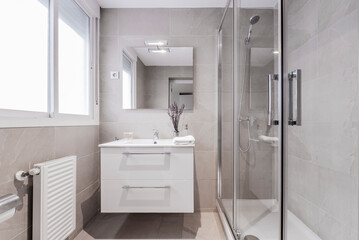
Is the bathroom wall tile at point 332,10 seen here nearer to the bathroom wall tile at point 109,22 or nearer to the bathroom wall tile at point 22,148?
the bathroom wall tile at point 22,148

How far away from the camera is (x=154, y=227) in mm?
2102

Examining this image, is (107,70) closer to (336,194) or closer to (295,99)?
(295,99)

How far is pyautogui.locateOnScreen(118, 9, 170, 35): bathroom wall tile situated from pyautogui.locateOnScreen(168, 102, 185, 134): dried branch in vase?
0.82 meters

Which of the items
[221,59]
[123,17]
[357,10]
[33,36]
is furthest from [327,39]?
[123,17]

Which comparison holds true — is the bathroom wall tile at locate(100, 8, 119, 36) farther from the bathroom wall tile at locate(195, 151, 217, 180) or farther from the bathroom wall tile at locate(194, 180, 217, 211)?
the bathroom wall tile at locate(194, 180, 217, 211)

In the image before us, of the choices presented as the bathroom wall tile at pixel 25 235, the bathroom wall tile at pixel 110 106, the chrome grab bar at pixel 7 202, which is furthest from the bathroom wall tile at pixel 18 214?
the bathroom wall tile at pixel 110 106

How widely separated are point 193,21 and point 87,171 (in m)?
1.92

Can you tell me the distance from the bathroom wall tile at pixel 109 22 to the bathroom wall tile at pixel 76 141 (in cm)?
105

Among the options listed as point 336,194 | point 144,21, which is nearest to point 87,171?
point 144,21

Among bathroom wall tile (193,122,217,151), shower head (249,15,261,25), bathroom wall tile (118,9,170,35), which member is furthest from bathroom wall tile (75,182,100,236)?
shower head (249,15,261,25)

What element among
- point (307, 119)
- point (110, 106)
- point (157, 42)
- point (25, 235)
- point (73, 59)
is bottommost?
point (25, 235)

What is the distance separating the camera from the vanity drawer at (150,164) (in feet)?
6.09

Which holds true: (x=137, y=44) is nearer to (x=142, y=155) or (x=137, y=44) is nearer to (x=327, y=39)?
(x=142, y=155)

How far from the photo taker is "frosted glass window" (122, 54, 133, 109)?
97.3 inches
